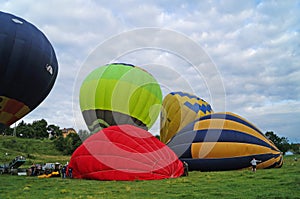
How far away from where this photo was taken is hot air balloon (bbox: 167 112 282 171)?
14055 mm

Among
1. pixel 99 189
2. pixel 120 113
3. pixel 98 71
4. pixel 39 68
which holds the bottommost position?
pixel 99 189

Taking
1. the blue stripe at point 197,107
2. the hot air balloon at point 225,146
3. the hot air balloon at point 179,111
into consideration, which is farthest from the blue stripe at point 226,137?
the blue stripe at point 197,107

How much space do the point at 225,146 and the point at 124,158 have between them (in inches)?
190

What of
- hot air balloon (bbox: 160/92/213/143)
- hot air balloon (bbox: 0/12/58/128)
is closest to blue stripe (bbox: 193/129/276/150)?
hot air balloon (bbox: 0/12/58/128)

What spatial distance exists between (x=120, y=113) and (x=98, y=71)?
3.60 m

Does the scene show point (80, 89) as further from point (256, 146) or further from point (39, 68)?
point (256, 146)

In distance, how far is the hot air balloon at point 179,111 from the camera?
74.6ft

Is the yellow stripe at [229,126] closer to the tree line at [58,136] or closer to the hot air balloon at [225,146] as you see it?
the hot air balloon at [225,146]

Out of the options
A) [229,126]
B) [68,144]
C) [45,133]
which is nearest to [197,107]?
[229,126]

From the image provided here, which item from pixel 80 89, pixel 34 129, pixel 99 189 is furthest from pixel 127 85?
pixel 34 129

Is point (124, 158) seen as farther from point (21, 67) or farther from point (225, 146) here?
point (21, 67)

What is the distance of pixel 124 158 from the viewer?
1123 centimetres

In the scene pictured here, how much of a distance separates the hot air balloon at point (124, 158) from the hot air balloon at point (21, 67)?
165 inches

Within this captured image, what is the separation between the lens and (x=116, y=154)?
11406mm
